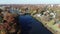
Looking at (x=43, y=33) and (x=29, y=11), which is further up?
(x=29, y=11)

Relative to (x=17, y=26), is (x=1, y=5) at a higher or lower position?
higher

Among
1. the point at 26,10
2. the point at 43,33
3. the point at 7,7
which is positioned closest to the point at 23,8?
the point at 26,10

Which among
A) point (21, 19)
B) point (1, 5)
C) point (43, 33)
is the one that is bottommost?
point (43, 33)

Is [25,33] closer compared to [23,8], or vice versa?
[25,33]

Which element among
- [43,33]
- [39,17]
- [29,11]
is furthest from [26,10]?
[43,33]

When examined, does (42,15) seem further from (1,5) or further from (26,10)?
(1,5)

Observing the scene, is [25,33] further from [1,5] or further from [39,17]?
[1,5]
